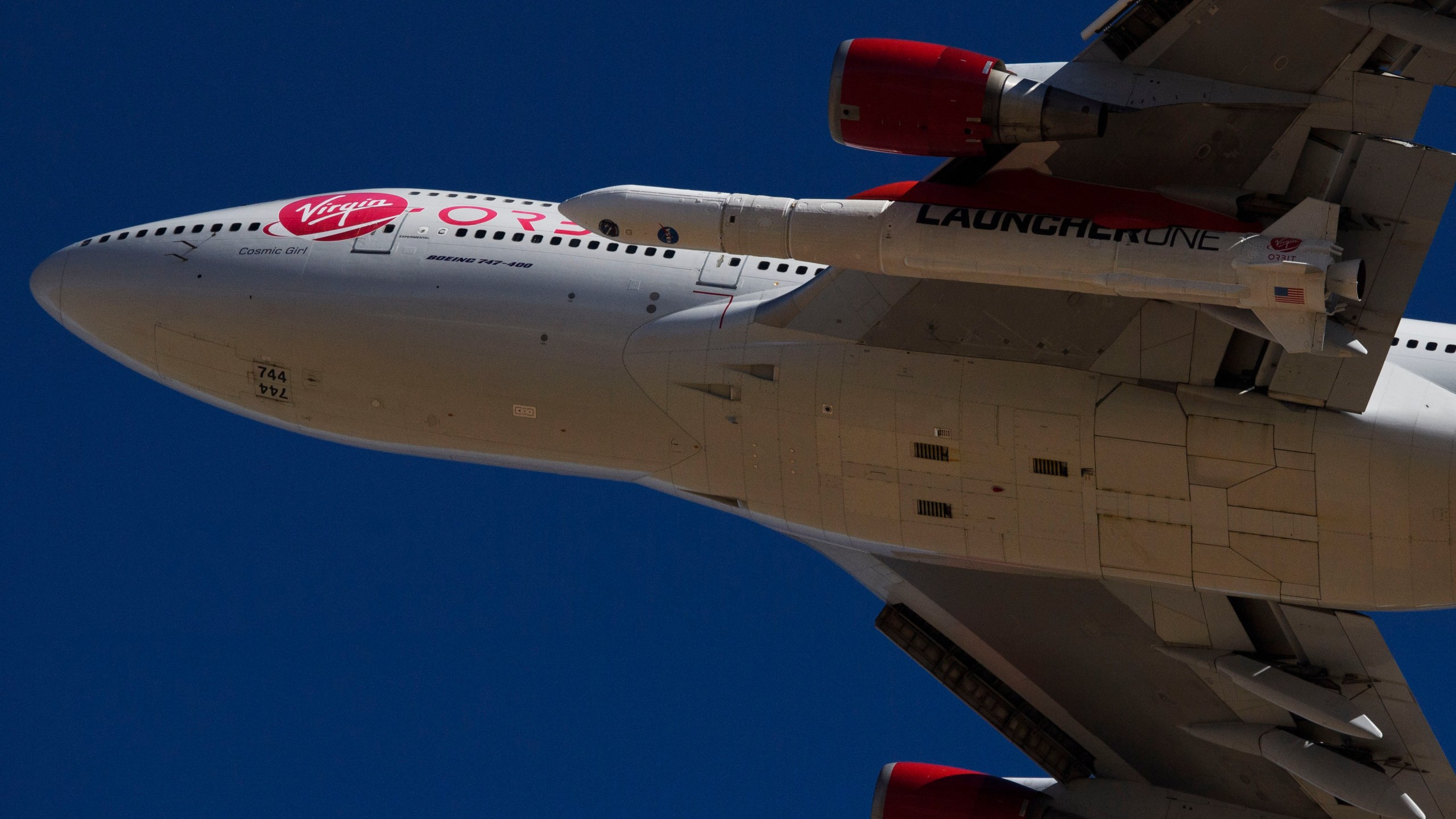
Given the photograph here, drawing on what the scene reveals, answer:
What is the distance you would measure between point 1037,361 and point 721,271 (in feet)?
12.4

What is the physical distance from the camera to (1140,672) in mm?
20578

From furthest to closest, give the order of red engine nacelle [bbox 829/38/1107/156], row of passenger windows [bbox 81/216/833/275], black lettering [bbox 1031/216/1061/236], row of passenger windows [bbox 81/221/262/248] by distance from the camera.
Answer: row of passenger windows [bbox 81/221/262/248]
row of passenger windows [bbox 81/216/833/275]
black lettering [bbox 1031/216/1061/236]
red engine nacelle [bbox 829/38/1107/156]

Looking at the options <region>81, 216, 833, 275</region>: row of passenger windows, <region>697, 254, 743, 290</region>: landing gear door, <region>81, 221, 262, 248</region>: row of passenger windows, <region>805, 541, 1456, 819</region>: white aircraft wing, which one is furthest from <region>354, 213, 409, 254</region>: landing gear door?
<region>805, 541, 1456, 819</region>: white aircraft wing

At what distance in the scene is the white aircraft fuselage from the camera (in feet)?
55.4

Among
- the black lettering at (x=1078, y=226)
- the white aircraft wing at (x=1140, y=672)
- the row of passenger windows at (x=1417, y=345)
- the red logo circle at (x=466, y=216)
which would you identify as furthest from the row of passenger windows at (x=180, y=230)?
the row of passenger windows at (x=1417, y=345)

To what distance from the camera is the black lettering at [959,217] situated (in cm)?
1541

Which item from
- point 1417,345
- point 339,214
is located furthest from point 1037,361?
point 339,214

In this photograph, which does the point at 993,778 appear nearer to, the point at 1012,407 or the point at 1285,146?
the point at 1012,407

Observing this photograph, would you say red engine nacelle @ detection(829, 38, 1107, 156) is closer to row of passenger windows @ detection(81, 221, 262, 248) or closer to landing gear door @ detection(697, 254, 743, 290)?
landing gear door @ detection(697, 254, 743, 290)

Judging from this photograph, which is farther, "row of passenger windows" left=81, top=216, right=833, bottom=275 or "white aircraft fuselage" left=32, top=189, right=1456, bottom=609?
"row of passenger windows" left=81, top=216, right=833, bottom=275

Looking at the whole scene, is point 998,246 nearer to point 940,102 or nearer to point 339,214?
point 940,102

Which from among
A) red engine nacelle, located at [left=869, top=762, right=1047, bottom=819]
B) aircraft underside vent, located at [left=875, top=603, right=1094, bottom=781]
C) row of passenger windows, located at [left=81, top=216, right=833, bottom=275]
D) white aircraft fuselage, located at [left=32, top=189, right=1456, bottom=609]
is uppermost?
row of passenger windows, located at [left=81, top=216, right=833, bottom=275]

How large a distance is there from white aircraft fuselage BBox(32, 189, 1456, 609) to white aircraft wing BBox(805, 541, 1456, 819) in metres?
1.18

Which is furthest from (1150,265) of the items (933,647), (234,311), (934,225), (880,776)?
(234,311)
